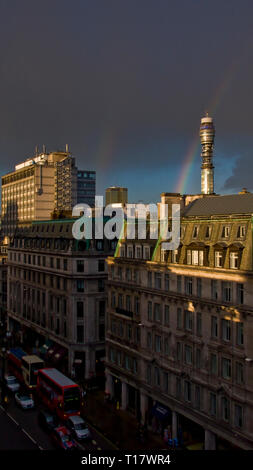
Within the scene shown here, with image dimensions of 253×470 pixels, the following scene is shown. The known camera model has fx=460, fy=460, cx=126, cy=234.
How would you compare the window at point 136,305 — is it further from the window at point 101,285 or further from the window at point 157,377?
the window at point 101,285

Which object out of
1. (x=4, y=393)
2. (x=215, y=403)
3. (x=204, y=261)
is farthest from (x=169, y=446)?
(x=4, y=393)

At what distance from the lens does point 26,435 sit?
194 feet

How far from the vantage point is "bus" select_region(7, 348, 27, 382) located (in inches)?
3163

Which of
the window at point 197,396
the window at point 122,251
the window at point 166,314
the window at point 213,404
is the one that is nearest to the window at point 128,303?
the window at point 122,251

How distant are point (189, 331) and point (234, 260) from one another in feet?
36.0

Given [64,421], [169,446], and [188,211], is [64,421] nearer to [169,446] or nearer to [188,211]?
[169,446]

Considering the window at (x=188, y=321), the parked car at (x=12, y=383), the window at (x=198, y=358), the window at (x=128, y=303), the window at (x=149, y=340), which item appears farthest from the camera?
the parked car at (x=12, y=383)

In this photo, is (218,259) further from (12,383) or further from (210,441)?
(12,383)

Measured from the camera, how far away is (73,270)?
87188 mm

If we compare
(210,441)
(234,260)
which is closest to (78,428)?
(210,441)

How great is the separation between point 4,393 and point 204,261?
40.4m

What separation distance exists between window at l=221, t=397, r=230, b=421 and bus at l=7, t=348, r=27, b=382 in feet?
135

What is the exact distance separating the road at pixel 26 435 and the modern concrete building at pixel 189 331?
25.8ft

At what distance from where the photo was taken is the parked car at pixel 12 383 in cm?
7669
